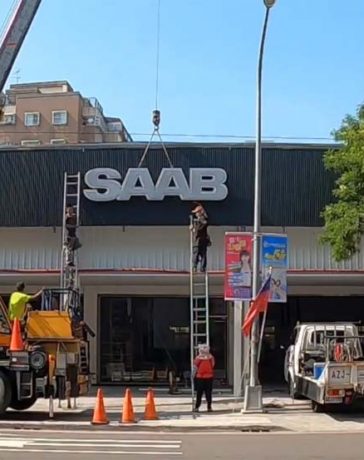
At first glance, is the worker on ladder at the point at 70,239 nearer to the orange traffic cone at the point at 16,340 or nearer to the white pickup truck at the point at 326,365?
the orange traffic cone at the point at 16,340

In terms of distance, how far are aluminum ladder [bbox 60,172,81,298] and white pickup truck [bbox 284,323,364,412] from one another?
6.42 metres

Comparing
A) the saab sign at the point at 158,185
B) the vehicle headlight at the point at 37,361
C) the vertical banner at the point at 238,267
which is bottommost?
the vehicle headlight at the point at 37,361

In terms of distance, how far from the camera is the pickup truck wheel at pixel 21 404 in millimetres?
18428

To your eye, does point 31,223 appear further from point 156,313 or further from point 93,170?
point 156,313

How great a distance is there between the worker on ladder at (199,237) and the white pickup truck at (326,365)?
10.6 ft

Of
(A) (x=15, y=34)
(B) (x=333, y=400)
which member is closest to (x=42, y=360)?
(B) (x=333, y=400)

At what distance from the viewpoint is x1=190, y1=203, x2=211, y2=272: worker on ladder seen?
73.1 feet

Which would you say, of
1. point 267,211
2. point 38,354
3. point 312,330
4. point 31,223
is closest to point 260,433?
point 38,354

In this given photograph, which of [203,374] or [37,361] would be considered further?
[203,374]

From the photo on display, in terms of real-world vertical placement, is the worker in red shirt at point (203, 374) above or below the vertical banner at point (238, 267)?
below

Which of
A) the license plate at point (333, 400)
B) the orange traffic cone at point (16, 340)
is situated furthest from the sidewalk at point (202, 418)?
the orange traffic cone at point (16, 340)

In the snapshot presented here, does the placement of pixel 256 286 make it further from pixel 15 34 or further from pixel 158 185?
pixel 15 34

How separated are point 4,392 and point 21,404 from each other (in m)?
1.19

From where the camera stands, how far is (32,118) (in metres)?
77.0
